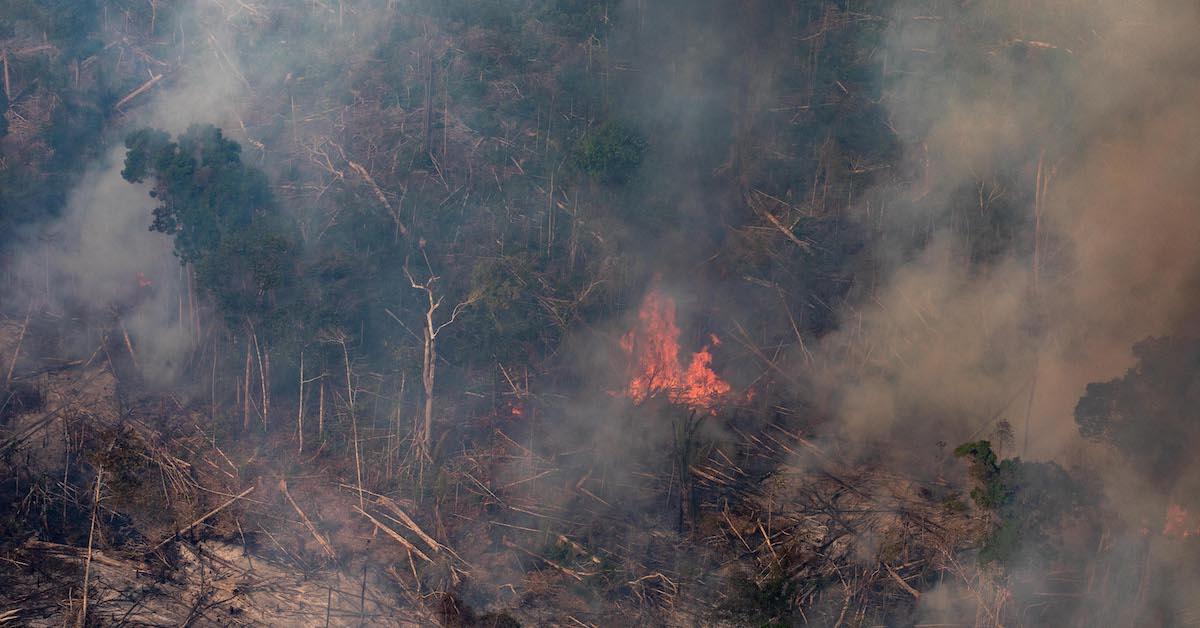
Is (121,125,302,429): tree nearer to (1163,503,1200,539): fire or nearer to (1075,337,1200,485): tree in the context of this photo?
(1075,337,1200,485): tree

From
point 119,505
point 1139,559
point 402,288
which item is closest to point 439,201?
point 402,288

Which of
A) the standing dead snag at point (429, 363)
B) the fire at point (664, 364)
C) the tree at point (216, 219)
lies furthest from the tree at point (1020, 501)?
the tree at point (216, 219)

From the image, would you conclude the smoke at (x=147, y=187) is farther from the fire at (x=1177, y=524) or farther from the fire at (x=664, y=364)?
the fire at (x=1177, y=524)

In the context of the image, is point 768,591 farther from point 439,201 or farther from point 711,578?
point 439,201

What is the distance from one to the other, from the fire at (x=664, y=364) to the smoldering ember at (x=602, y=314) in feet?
0.35

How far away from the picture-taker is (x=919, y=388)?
22.7 meters

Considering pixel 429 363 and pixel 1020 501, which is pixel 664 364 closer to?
pixel 429 363

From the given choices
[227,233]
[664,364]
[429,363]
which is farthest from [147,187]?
[664,364]

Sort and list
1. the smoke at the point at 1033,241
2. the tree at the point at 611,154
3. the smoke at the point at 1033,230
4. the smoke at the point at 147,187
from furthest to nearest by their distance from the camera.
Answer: the tree at the point at 611,154, the smoke at the point at 147,187, the smoke at the point at 1033,230, the smoke at the point at 1033,241

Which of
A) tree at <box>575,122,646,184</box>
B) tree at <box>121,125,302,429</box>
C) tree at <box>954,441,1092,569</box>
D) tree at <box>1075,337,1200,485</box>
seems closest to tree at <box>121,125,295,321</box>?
tree at <box>121,125,302,429</box>

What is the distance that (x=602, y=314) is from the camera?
966 inches

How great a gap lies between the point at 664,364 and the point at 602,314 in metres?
2.17

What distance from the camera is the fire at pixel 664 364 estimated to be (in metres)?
23.4

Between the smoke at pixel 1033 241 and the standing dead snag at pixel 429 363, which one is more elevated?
the smoke at pixel 1033 241
